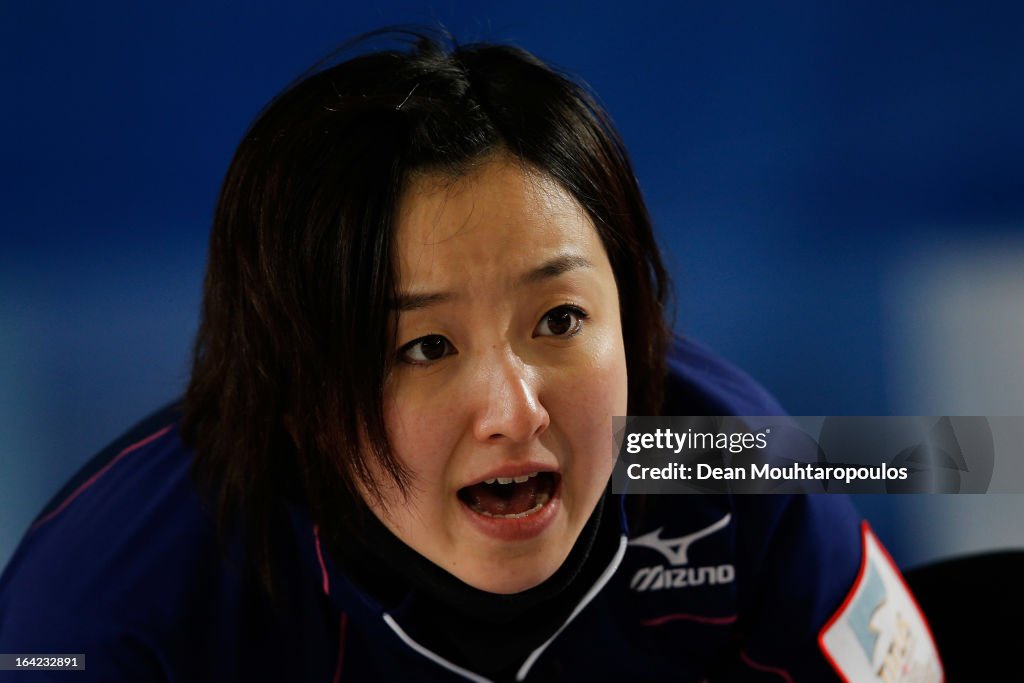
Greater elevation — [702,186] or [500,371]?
[702,186]

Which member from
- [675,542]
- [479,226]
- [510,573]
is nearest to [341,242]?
[479,226]

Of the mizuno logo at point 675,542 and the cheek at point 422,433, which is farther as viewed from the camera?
the mizuno logo at point 675,542

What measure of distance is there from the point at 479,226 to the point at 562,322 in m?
0.07

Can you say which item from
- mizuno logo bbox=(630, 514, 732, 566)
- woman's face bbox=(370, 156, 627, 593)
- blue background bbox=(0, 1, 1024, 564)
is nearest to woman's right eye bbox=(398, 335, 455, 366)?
woman's face bbox=(370, 156, 627, 593)

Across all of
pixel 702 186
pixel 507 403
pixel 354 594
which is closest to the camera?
pixel 507 403

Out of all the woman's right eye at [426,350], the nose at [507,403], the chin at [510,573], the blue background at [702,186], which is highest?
the blue background at [702,186]

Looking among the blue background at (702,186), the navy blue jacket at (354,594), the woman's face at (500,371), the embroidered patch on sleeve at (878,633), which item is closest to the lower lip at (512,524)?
the woman's face at (500,371)

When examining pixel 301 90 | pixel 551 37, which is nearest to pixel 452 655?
pixel 301 90

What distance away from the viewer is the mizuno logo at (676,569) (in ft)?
2.32

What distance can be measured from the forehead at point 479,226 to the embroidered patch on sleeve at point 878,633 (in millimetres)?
305

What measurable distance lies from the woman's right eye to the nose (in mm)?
22

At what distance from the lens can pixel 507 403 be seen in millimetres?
545

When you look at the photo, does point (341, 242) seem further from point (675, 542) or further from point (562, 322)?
point (675, 542)

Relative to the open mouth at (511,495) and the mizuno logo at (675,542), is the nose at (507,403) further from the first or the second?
the mizuno logo at (675,542)
